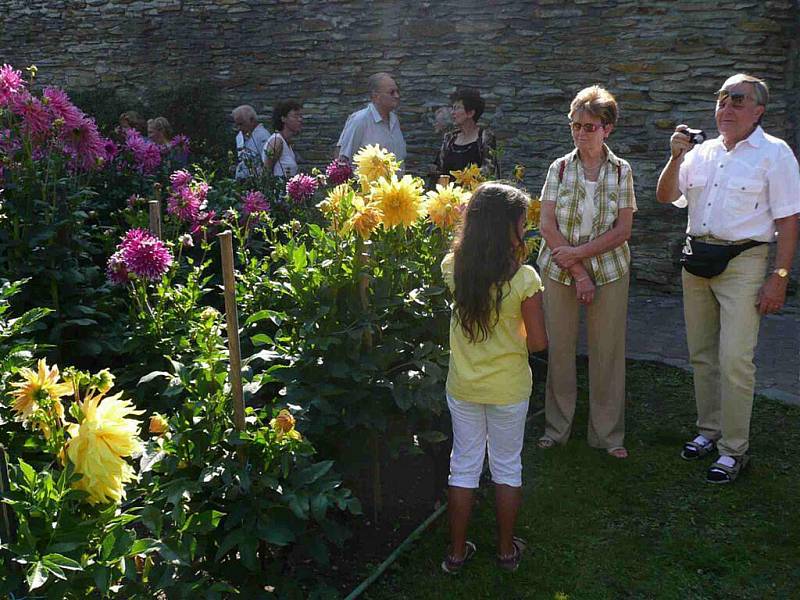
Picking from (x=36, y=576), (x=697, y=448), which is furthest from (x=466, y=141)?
(x=36, y=576)

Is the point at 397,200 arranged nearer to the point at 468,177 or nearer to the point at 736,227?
the point at 468,177

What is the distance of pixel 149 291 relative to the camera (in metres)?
4.27

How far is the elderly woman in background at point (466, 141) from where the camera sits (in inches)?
243

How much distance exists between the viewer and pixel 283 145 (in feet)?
23.0

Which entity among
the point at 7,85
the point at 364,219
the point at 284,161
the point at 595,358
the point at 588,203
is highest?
the point at 7,85

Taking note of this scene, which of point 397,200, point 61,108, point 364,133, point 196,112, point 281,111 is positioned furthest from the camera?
point 196,112

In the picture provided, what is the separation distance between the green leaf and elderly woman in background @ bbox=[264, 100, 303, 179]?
15.5 feet

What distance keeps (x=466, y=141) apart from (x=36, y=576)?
484cm

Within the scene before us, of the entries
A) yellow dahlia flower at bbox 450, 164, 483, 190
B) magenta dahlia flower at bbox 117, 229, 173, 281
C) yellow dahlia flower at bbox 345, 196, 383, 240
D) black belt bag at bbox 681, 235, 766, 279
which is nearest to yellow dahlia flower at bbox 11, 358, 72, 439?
magenta dahlia flower at bbox 117, 229, 173, 281

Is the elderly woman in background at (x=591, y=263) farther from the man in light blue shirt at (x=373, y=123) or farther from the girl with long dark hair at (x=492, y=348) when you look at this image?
the man in light blue shirt at (x=373, y=123)

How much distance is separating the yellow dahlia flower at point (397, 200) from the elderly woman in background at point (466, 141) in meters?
2.70

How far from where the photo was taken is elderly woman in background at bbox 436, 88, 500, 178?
6160 millimetres

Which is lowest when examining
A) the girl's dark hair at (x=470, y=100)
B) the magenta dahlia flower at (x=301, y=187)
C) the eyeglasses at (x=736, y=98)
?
the magenta dahlia flower at (x=301, y=187)

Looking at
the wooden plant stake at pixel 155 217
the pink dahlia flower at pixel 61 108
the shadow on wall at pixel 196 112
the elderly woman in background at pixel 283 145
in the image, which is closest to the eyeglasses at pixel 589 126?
the wooden plant stake at pixel 155 217
